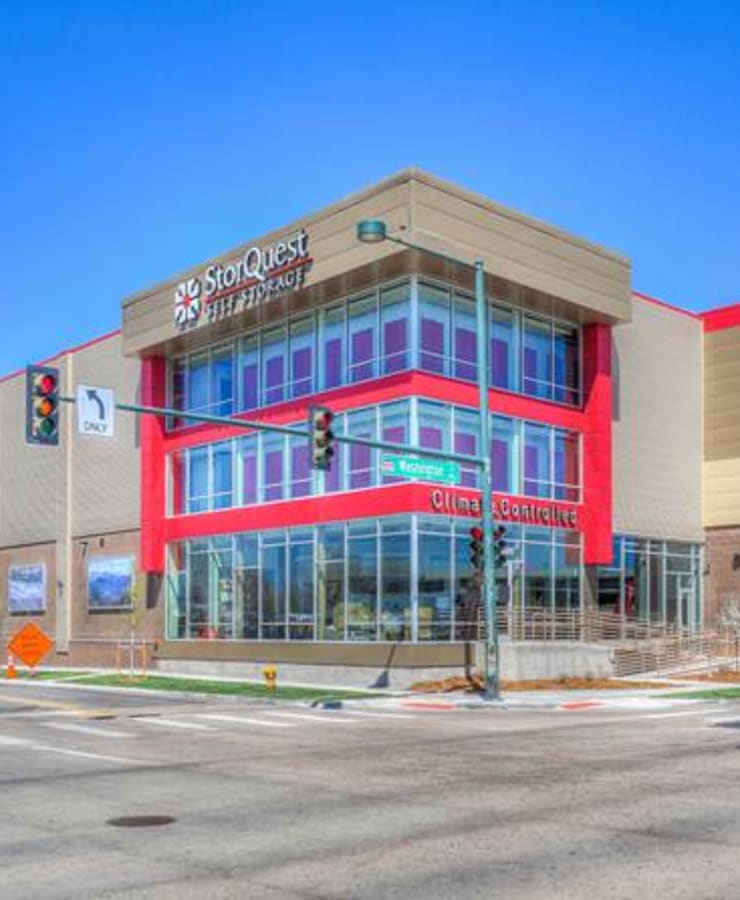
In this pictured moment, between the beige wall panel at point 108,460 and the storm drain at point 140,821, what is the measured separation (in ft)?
116

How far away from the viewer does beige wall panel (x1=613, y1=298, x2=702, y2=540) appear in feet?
140

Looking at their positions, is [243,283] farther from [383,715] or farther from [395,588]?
[383,715]

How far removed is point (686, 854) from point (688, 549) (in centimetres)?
3784

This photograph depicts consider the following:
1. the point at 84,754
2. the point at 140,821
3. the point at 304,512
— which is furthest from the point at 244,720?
the point at 304,512

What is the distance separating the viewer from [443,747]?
18172 millimetres

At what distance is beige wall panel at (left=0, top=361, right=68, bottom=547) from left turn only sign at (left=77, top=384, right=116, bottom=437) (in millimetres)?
29632

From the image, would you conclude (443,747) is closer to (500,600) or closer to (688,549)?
(500,600)

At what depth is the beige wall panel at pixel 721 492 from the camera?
45.3 metres

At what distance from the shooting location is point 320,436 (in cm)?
2430

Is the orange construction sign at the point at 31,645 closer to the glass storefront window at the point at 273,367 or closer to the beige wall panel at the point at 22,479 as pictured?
the glass storefront window at the point at 273,367

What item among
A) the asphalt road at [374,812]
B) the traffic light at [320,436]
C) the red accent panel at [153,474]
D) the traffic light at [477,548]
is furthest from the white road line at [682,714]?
the red accent panel at [153,474]

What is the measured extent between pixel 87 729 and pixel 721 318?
32.3 m

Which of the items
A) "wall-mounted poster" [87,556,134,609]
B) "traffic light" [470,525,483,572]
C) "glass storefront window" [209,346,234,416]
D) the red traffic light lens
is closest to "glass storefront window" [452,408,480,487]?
"traffic light" [470,525,483,572]

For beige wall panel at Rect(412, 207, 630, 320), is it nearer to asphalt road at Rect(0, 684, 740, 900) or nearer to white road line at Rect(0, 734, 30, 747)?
asphalt road at Rect(0, 684, 740, 900)
